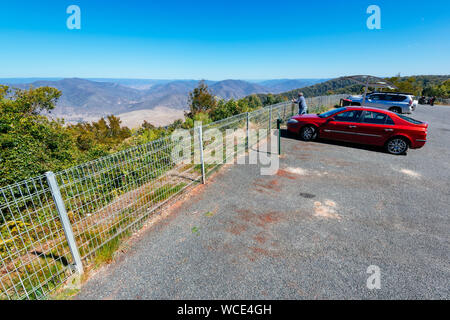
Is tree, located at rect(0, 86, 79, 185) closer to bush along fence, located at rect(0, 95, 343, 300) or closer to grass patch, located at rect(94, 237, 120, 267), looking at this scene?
bush along fence, located at rect(0, 95, 343, 300)

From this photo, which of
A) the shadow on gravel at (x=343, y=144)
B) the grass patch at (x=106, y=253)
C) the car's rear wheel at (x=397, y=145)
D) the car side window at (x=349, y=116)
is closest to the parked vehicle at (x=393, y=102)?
the shadow on gravel at (x=343, y=144)

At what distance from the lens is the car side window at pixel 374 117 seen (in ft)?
26.4

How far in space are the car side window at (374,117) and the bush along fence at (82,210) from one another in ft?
17.8

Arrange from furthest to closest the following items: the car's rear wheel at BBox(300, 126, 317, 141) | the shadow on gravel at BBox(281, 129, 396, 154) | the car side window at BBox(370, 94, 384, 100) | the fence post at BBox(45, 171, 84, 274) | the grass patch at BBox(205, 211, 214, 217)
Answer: the car side window at BBox(370, 94, 384, 100) → the car's rear wheel at BBox(300, 126, 317, 141) → the shadow on gravel at BBox(281, 129, 396, 154) → the grass patch at BBox(205, 211, 214, 217) → the fence post at BBox(45, 171, 84, 274)

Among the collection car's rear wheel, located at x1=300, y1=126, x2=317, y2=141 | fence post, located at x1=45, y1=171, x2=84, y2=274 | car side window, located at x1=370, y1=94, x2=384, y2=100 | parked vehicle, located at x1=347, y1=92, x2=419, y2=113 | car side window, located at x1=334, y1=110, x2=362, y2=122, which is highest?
car side window, located at x1=370, y1=94, x2=384, y2=100

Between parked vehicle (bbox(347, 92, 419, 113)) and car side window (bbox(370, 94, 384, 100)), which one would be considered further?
car side window (bbox(370, 94, 384, 100))

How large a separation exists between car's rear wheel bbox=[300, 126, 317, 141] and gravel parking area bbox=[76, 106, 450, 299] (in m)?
3.56

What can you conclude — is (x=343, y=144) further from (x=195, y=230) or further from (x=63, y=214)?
(x=63, y=214)

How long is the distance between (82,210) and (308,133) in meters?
8.96

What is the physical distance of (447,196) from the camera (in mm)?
5125

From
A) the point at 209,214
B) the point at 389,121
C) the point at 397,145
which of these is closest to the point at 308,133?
the point at 389,121

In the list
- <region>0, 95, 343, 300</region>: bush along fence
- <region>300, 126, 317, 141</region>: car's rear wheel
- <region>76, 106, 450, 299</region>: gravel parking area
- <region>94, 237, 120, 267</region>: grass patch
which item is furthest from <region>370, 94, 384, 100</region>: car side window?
<region>94, 237, 120, 267</region>: grass patch

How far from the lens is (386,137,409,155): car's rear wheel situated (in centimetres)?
780
